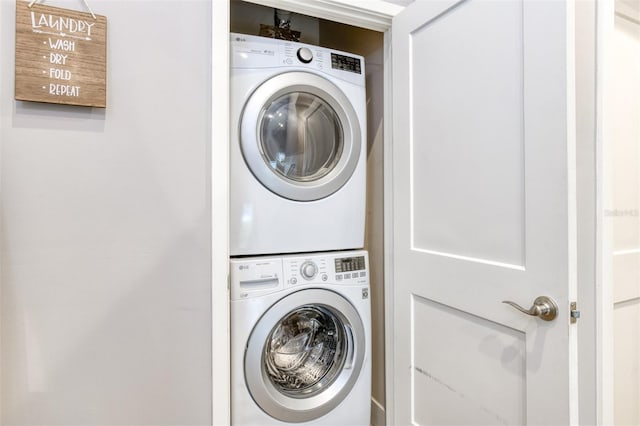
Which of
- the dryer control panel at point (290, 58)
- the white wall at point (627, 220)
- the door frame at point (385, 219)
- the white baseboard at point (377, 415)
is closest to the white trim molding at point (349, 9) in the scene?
the door frame at point (385, 219)

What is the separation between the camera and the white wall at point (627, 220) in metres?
1.09

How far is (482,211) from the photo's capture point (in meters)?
1.15

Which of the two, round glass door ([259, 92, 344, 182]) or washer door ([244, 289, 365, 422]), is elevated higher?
round glass door ([259, 92, 344, 182])

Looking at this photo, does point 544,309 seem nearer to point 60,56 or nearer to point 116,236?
point 116,236

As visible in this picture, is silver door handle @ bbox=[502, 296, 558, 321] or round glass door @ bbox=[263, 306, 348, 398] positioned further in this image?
round glass door @ bbox=[263, 306, 348, 398]

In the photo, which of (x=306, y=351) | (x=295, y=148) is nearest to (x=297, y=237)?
(x=295, y=148)

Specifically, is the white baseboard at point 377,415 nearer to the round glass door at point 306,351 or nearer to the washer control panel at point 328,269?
the round glass door at point 306,351

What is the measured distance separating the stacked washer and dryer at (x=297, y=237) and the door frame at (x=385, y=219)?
122 mm

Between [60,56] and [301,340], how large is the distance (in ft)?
4.44

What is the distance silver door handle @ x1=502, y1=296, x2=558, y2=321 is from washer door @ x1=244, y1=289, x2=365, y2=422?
0.76 metres

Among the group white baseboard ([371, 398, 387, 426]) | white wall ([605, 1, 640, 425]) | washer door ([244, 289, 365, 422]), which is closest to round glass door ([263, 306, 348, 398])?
washer door ([244, 289, 365, 422])

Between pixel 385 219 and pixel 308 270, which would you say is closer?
pixel 308 270

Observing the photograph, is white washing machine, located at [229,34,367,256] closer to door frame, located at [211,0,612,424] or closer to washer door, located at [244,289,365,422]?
door frame, located at [211,0,612,424]

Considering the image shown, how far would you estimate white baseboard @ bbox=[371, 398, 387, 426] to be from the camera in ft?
5.81
